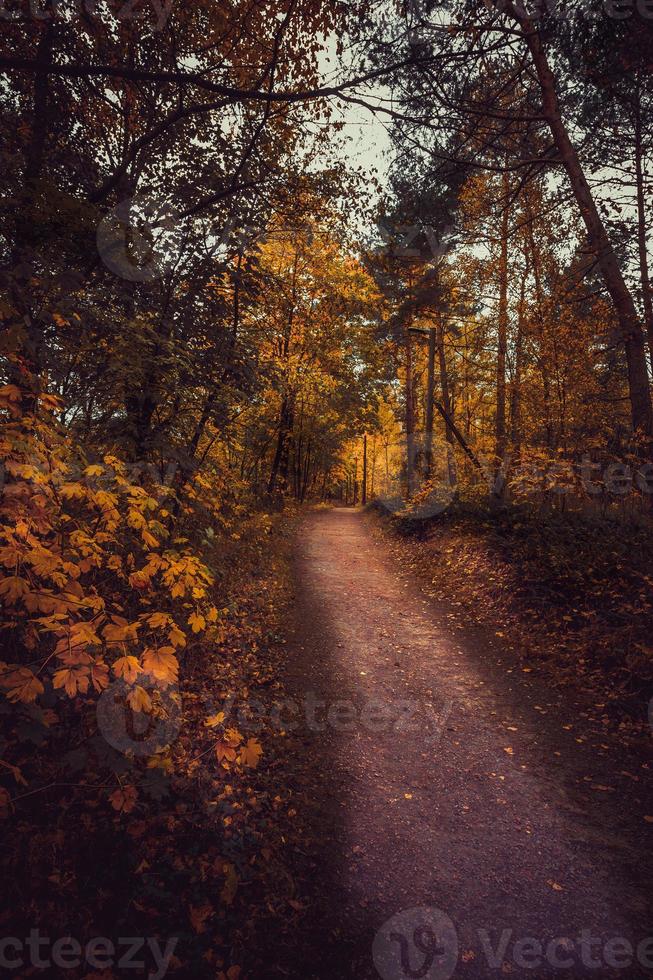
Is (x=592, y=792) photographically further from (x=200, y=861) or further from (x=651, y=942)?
(x=200, y=861)

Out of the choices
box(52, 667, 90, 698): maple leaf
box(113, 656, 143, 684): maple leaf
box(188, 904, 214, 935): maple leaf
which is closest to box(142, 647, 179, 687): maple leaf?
box(113, 656, 143, 684): maple leaf

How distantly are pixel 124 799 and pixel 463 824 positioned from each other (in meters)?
2.74

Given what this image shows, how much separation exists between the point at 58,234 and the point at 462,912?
682cm

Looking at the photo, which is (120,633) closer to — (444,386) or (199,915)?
(199,915)

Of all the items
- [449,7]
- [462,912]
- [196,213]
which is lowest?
[462,912]

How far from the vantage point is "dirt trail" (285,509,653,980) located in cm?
274

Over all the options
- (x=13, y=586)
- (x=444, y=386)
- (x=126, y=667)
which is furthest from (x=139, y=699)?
(x=444, y=386)

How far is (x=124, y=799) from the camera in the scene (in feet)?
10.7

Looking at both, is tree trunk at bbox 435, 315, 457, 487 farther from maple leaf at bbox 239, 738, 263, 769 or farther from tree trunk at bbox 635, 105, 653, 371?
maple leaf at bbox 239, 738, 263, 769

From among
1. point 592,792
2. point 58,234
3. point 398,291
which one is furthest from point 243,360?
point 398,291

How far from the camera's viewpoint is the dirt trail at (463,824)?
9.00 ft

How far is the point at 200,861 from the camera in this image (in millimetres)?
3094

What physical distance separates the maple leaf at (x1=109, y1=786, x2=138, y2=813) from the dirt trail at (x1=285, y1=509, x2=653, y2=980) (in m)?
1.46

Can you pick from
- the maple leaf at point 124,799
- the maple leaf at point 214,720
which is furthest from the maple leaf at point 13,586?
the maple leaf at point 214,720
